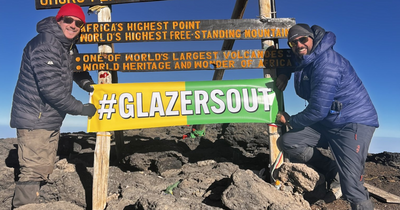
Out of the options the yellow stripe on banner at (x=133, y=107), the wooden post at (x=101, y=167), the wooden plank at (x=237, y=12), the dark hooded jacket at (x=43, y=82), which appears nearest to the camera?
the dark hooded jacket at (x=43, y=82)

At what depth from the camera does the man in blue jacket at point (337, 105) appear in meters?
3.87

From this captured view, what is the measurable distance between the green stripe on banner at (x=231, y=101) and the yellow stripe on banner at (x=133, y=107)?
25cm

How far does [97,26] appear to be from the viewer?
4574 millimetres

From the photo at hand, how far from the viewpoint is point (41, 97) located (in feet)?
12.8

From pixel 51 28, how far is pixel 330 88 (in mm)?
4045

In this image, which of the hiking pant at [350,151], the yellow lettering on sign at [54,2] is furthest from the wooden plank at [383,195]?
the yellow lettering on sign at [54,2]

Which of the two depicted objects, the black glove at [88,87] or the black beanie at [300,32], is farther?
the black glove at [88,87]

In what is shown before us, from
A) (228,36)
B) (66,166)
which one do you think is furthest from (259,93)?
(66,166)

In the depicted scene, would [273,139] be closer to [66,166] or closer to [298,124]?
[298,124]

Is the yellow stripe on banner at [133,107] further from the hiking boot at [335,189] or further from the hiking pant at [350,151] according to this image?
the hiking boot at [335,189]

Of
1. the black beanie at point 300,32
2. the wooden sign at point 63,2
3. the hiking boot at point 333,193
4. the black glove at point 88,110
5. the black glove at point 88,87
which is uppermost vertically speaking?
the wooden sign at point 63,2

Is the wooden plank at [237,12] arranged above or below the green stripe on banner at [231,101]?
above

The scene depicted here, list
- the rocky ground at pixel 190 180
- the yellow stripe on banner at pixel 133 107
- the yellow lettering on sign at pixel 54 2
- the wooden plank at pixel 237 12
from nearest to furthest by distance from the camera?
the rocky ground at pixel 190 180, the yellow stripe on banner at pixel 133 107, the yellow lettering on sign at pixel 54 2, the wooden plank at pixel 237 12

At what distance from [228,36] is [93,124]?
2642 millimetres
